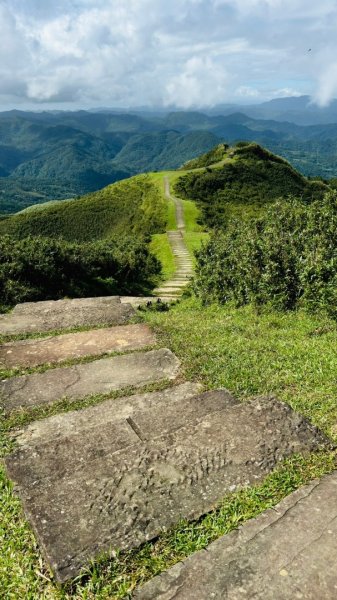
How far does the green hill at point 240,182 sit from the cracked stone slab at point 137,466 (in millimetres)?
63727

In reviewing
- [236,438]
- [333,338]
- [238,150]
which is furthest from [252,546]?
[238,150]

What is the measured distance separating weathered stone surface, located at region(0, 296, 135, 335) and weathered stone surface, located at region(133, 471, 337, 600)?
5355 millimetres

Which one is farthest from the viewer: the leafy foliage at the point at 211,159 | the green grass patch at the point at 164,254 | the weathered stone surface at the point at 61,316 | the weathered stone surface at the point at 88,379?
the leafy foliage at the point at 211,159

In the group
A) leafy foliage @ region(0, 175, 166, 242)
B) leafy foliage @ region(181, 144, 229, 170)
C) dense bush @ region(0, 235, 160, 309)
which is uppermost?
leafy foliage @ region(181, 144, 229, 170)

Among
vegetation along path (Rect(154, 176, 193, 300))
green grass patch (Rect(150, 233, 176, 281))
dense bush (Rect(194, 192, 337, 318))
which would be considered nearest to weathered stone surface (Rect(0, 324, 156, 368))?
dense bush (Rect(194, 192, 337, 318))

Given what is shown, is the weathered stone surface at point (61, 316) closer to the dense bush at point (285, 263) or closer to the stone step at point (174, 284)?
the dense bush at point (285, 263)

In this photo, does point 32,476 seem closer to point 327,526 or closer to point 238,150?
point 327,526

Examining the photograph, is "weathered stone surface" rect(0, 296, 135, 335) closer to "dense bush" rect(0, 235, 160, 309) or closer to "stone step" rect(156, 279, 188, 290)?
"dense bush" rect(0, 235, 160, 309)

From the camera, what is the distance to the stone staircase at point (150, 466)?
9.13 feet

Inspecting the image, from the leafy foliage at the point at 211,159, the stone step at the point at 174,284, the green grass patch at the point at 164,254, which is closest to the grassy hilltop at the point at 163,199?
the leafy foliage at the point at 211,159

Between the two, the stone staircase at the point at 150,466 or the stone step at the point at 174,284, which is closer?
the stone staircase at the point at 150,466

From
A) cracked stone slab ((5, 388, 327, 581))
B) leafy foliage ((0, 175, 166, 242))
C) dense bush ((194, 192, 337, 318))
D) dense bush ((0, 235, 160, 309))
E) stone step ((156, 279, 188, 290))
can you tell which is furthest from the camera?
leafy foliage ((0, 175, 166, 242))

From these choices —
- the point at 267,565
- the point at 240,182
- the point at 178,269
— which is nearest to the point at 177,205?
the point at 240,182

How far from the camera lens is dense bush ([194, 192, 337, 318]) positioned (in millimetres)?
8695
